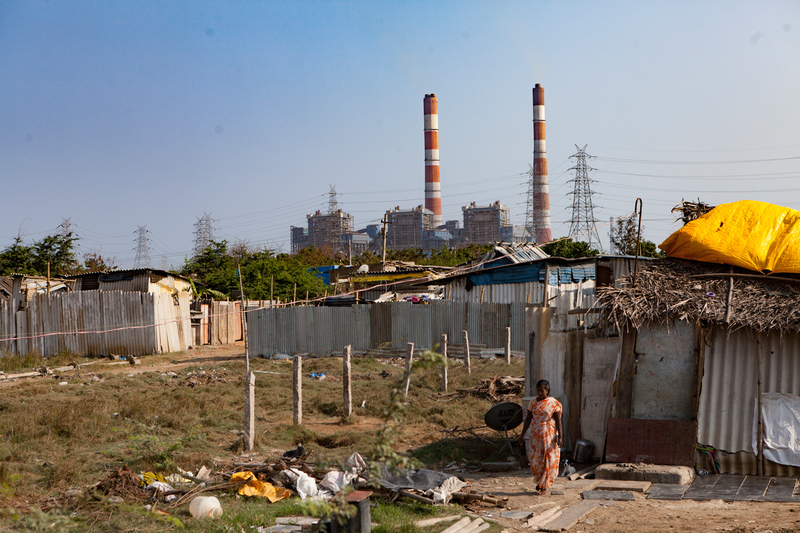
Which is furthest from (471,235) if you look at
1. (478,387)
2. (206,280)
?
(478,387)

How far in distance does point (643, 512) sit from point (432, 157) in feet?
220

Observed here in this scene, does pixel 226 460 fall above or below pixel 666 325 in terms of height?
below

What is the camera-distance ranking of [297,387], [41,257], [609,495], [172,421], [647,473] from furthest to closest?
[41,257], [297,387], [172,421], [647,473], [609,495]

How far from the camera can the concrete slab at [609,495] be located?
790cm

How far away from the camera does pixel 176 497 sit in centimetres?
782

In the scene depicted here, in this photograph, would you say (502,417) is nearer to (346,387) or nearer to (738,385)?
(738,385)

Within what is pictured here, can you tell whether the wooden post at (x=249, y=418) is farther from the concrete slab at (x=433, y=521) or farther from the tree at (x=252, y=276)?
the tree at (x=252, y=276)

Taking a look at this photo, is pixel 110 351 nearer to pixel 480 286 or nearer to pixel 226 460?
pixel 480 286

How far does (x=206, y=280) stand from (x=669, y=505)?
34618mm

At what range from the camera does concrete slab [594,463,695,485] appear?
8.49 meters

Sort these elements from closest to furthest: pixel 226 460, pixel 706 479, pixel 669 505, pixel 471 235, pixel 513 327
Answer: pixel 669 505 < pixel 706 479 < pixel 226 460 < pixel 513 327 < pixel 471 235

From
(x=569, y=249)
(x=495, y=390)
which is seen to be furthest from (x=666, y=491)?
(x=569, y=249)

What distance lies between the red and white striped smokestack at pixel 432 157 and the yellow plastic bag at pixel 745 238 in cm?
6169

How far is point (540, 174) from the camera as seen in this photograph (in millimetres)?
69812
